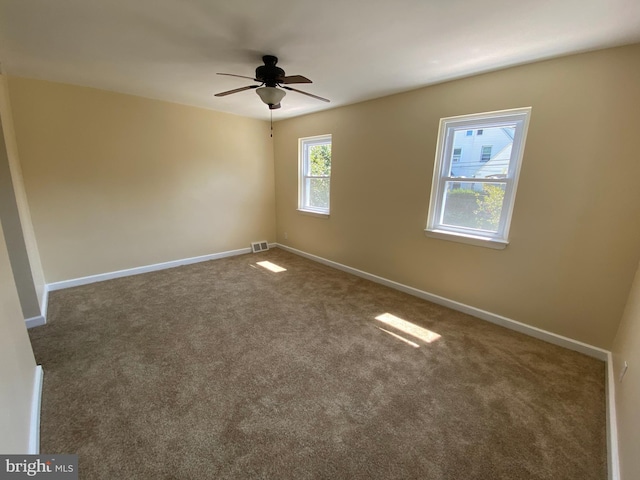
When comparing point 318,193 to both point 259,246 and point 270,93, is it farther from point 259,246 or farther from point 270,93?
point 270,93

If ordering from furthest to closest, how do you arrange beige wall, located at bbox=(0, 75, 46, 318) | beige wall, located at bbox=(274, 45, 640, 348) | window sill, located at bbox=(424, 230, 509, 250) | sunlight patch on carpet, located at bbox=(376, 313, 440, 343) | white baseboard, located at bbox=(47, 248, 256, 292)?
1. white baseboard, located at bbox=(47, 248, 256, 292)
2. window sill, located at bbox=(424, 230, 509, 250)
3. sunlight patch on carpet, located at bbox=(376, 313, 440, 343)
4. beige wall, located at bbox=(0, 75, 46, 318)
5. beige wall, located at bbox=(274, 45, 640, 348)

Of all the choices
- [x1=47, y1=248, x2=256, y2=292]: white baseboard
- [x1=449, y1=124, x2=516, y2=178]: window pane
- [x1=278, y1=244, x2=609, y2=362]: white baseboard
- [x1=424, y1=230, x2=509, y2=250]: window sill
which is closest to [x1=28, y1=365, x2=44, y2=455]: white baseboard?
[x1=47, y1=248, x2=256, y2=292]: white baseboard

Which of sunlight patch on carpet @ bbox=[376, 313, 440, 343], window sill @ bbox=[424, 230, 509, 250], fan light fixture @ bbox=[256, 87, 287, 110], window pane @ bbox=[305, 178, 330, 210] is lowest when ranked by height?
sunlight patch on carpet @ bbox=[376, 313, 440, 343]

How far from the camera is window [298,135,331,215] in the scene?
4.35 m

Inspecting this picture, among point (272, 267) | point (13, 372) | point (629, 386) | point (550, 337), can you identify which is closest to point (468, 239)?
point (550, 337)

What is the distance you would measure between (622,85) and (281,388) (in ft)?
10.9

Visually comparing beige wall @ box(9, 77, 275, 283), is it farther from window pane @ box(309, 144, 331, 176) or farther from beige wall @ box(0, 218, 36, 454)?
beige wall @ box(0, 218, 36, 454)

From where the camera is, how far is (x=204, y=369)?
2047mm

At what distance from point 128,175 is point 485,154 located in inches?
174

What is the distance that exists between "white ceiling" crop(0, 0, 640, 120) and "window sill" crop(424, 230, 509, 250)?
1583 mm

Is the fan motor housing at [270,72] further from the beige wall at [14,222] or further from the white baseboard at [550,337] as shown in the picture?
the white baseboard at [550,337]

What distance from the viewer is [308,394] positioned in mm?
1831

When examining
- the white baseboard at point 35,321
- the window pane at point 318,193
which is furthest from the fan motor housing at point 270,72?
the white baseboard at point 35,321

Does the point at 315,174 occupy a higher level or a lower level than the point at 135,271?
higher
